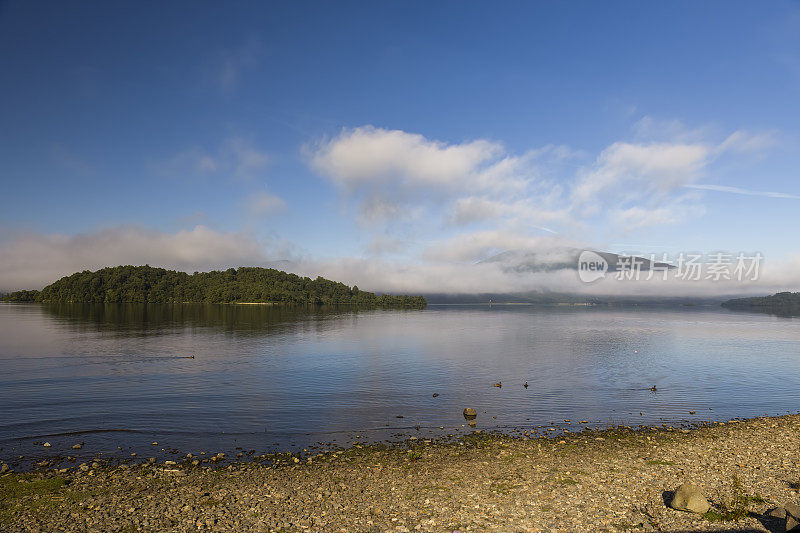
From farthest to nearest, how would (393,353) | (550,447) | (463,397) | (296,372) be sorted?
(393,353)
(296,372)
(463,397)
(550,447)

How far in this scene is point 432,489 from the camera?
61.2 feet

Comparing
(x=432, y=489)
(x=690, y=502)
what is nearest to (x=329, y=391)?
(x=432, y=489)

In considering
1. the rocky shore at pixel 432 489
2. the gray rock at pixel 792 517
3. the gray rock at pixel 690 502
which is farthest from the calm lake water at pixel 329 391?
the gray rock at pixel 792 517

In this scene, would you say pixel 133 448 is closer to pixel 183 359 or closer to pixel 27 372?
pixel 27 372

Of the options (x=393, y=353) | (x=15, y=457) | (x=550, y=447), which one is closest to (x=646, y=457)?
(x=550, y=447)

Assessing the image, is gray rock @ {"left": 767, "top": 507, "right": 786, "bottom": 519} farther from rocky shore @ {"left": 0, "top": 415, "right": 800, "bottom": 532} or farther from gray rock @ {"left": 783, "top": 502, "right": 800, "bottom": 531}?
gray rock @ {"left": 783, "top": 502, "right": 800, "bottom": 531}

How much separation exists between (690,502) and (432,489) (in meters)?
9.44

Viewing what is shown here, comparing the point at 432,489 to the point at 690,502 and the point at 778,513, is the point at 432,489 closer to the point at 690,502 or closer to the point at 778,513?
the point at 690,502

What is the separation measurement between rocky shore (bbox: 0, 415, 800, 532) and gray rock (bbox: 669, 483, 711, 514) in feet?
0.75

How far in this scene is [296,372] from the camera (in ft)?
172

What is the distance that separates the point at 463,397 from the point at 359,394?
363 inches

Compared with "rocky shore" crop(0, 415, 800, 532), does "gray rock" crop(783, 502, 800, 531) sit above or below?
above

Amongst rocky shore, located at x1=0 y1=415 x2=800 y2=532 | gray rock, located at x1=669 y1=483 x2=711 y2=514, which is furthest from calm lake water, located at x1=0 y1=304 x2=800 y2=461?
gray rock, located at x1=669 y1=483 x2=711 y2=514

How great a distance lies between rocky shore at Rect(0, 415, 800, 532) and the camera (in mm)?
15703
